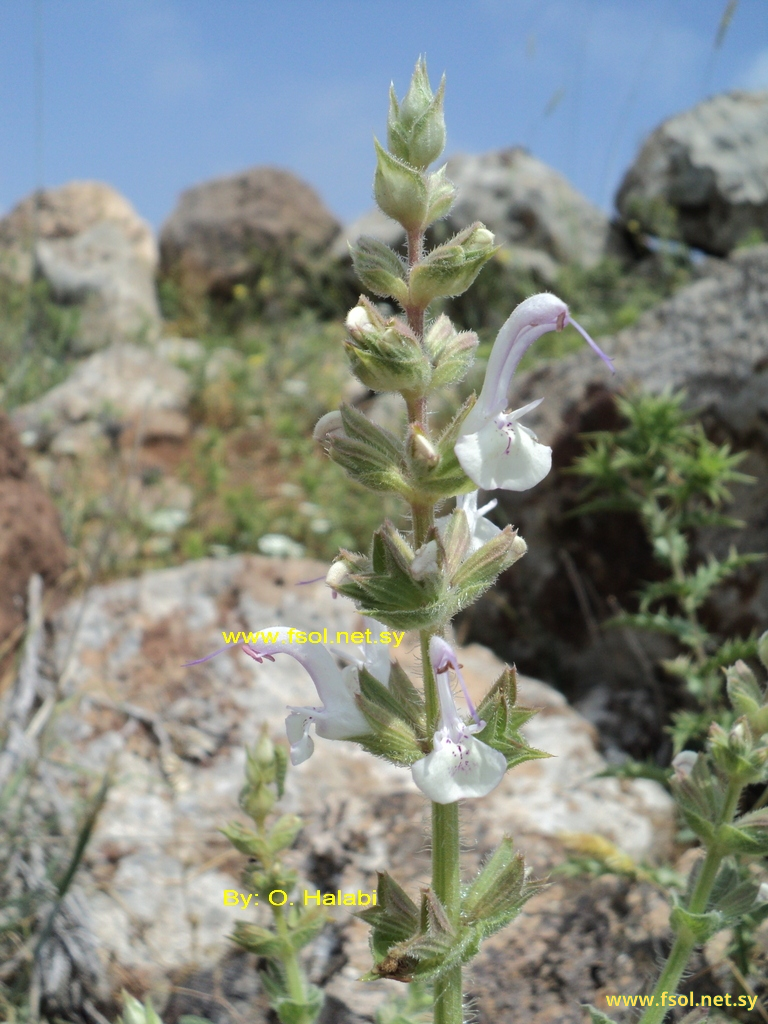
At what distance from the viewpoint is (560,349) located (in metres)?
5.61

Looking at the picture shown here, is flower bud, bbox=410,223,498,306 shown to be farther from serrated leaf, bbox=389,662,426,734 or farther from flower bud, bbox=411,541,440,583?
serrated leaf, bbox=389,662,426,734

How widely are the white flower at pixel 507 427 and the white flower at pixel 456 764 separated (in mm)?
286

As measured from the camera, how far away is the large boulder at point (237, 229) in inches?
452

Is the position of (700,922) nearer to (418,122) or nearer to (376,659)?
(376,659)

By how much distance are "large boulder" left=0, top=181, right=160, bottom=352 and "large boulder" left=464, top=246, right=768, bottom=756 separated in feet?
18.6

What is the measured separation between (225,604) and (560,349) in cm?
325

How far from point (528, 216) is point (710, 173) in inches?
81.1

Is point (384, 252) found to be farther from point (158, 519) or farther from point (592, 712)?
point (158, 519)

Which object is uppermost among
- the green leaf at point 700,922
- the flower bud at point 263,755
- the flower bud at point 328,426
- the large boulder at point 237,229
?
the large boulder at point 237,229

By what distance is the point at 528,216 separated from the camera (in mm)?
10086

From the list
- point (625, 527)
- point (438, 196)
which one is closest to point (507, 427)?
point (438, 196)

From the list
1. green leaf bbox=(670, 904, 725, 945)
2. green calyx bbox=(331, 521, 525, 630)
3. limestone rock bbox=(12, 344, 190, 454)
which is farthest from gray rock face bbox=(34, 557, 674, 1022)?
limestone rock bbox=(12, 344, 190, 454)

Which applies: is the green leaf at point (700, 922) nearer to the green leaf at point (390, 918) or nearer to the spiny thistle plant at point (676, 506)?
the green leaf at point (390, 918)

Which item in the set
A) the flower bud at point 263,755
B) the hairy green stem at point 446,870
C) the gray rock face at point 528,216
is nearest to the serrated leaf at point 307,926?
the flower bud at point 263,755
